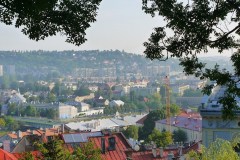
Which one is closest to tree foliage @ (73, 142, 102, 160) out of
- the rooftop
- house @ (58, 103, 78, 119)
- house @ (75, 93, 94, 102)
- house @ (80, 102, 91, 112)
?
the rooftop

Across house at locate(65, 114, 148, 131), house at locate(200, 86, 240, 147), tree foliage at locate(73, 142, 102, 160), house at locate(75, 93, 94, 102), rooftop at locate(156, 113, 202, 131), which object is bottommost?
house at locate(65, 114, 148, 131)

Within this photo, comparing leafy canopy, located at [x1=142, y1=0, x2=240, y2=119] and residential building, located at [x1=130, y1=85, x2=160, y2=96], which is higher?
leafy canopy, located at [x1=142, y1=0, x2=240, y2=119]

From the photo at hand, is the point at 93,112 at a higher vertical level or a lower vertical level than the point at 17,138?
lower

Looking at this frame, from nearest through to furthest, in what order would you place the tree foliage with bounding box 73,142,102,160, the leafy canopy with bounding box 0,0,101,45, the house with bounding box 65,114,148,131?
the leafy canopy with bounding box 0,0,101,45 → the tree foliage with bounding box 73,142,102,160 → the house with bounding box 65,114,148,131

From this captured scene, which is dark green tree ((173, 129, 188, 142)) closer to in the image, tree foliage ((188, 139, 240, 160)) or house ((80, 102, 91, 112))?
tree foliage ((188, 139, 240, 160))

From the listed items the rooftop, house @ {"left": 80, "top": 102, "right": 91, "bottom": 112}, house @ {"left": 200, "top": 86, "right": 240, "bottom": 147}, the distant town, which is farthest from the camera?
→ house @ {"left": 80, "top": 102, "right": 91, "bottom": 112}

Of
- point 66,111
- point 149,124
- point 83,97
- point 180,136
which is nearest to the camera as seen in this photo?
point 180,136

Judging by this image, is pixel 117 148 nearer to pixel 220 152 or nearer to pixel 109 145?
pixel 109 145

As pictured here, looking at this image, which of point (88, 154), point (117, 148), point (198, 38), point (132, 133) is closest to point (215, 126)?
point (88, 154)

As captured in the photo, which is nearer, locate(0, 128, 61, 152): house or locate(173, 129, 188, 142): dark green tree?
locate(0, 128, 61, 152): house

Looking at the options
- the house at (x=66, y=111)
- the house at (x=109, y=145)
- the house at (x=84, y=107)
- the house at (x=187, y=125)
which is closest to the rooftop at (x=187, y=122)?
the house at (x=187, y=125)

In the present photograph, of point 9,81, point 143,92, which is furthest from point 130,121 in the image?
point 9,81

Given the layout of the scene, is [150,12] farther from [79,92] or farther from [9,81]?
[9,81]

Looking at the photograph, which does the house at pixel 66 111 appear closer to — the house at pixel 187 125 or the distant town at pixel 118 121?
the distant town at pixel 118 121
